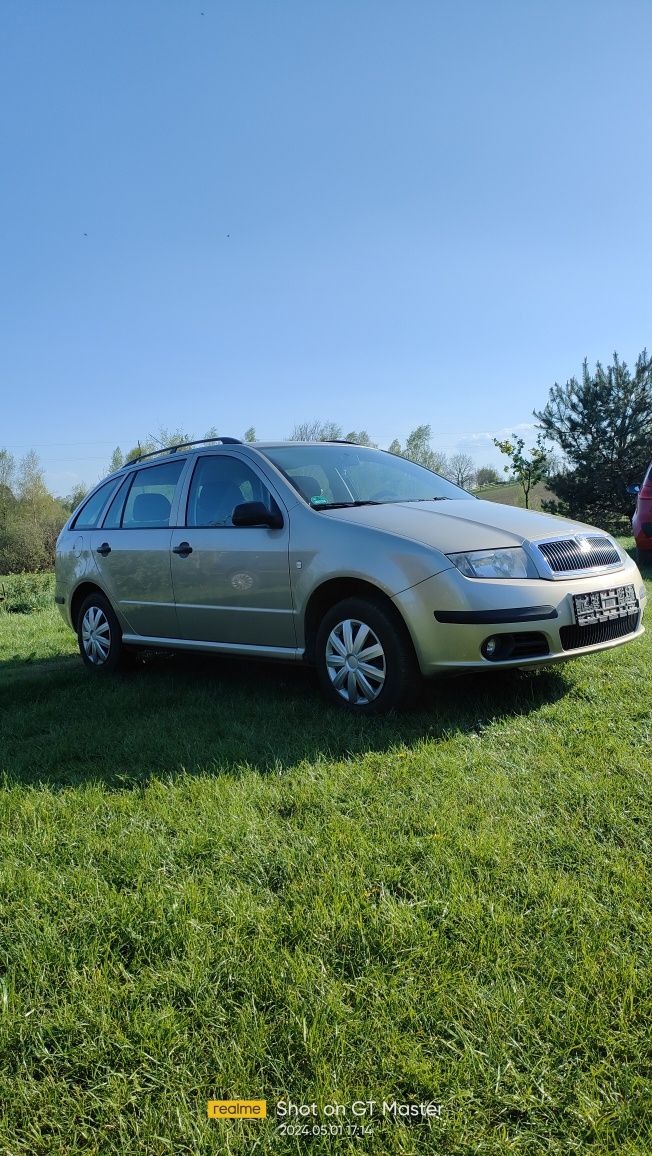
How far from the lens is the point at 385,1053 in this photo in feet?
5.94

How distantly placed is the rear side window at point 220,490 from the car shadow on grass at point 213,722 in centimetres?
122

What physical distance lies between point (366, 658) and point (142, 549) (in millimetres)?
2343

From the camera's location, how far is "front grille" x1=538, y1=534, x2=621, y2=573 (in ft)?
14.0

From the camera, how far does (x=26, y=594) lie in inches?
646

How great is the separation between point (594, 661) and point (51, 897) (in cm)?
384

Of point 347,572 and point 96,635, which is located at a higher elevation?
point 347,572

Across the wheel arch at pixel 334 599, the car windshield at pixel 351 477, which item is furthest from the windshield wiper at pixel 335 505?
the wheel arch at pixel 334 599

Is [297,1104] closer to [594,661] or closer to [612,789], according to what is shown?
[612,789]

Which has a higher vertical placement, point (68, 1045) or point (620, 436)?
point (620, 436)

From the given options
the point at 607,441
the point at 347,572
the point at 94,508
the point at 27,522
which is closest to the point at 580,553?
the point at 347,572

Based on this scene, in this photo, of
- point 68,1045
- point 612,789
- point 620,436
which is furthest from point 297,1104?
point 620,436

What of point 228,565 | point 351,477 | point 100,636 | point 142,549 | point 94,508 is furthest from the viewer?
point 94,508

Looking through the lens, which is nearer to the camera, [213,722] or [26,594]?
[213,722]

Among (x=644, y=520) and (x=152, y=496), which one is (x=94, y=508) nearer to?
(x=152, y=496)
